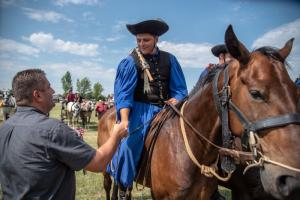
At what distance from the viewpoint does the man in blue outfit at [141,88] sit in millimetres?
4102

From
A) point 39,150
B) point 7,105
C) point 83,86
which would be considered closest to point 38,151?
point 39,150

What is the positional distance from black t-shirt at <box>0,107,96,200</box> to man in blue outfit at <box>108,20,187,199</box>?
142 centimetres

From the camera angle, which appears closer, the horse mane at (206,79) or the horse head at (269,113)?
the horse head at (269,113)

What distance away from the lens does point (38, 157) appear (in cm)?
256

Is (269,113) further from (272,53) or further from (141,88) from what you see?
(141,88)

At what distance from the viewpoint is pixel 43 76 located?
2846 millimetres

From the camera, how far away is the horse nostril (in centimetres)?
243

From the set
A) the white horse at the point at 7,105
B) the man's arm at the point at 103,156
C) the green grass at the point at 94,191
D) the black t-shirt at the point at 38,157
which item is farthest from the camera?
the white horse at the point at 7,105

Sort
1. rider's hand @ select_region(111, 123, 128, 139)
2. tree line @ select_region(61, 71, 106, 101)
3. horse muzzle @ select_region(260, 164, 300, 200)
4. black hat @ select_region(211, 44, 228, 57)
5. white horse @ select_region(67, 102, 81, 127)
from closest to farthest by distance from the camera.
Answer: horse muzzle @ select_region(260, 164, 300, 200)
rider's hand @ select_region(111, 123, 128, 139)
black hat @ select_region(211, 44, 228, 57)
white horse @ select_region(67, 102, 81, 127)
tree line @ select_region(61, 71, 106, 101)

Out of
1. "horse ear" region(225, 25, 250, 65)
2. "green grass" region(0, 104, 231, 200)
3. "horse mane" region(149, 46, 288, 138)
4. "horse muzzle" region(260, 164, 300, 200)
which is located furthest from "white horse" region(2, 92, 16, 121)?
"horse muzzle" region(260, 164, 300, 200)

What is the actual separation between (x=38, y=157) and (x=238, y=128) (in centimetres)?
164

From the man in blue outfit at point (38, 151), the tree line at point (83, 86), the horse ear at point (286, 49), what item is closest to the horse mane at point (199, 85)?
the horse ear at point (286, 49)

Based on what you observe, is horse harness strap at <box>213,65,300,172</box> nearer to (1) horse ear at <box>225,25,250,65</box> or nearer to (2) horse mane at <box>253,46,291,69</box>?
(1) horse ear at <box>225,25,250,65</box>

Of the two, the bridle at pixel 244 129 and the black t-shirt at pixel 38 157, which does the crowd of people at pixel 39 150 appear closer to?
the black t-shirt at pixel 38 157
